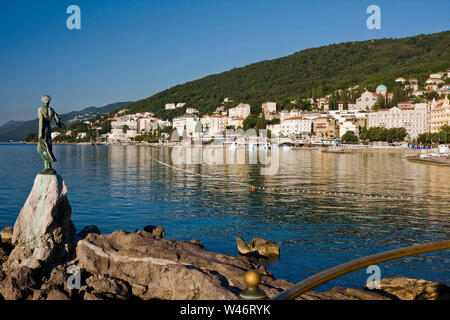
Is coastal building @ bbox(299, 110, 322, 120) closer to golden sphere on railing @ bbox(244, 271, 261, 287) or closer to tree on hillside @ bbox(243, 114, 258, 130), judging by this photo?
tree on hillside @ bbox(243, 114, 258, 130)

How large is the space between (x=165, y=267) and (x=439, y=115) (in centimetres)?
10334

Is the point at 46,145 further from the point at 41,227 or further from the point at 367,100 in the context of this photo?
the point at 367,100

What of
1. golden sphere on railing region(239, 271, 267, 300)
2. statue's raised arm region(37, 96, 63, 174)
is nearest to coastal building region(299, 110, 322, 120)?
statue's raised arm region(37, 96, 63, 174)

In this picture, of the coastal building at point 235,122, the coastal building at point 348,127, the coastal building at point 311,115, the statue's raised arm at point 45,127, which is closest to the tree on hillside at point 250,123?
the coastal building at point 235,122

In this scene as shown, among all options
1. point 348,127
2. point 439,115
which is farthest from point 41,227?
point 348,127

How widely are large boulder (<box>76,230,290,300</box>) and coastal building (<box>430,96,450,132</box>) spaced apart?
93625mm

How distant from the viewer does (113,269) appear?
30.3 ft

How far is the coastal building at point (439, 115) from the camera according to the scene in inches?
3700

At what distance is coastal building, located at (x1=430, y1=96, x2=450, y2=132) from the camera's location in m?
94.0

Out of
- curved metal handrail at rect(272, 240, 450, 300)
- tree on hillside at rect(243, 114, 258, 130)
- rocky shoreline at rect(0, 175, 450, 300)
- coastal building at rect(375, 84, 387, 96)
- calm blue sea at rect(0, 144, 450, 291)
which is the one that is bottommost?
calm blue sea at rect(0, 144, 450, 291)

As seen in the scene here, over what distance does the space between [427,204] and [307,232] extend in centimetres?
925

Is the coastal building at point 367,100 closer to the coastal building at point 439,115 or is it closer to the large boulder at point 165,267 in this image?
the coastal building at point 439,115

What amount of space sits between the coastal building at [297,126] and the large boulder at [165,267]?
422ft
